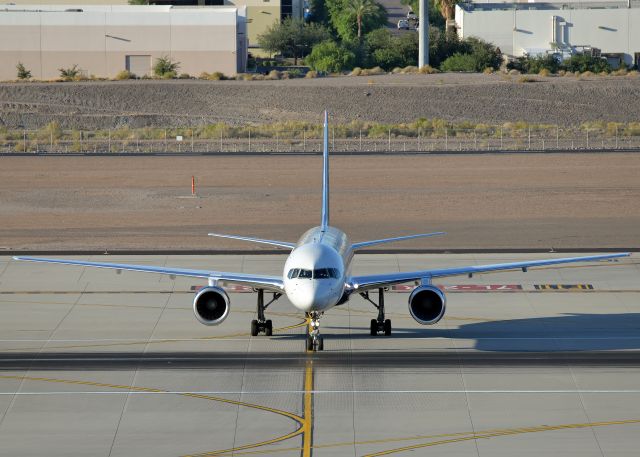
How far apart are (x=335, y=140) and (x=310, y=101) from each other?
70.1 feet

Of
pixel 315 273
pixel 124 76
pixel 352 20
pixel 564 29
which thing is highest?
pixel 352 20

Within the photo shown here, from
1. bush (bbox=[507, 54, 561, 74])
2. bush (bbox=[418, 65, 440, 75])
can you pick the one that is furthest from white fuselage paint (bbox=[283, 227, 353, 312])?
bush (bbox=[507, 54, 561, 74])

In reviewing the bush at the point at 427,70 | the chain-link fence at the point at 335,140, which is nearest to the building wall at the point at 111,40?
the bush at the point at 427,70

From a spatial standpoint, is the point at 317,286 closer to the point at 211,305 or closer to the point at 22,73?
the point at 211,305

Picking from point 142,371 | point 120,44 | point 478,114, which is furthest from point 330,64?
point 142,371

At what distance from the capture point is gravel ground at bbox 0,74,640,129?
119 metres

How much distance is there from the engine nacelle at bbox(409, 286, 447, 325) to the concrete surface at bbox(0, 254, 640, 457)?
122 cm

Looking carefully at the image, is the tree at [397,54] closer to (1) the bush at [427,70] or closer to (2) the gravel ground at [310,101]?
(1) the bush at [427,70]

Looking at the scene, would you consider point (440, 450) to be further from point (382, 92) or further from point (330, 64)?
point (330, 64)

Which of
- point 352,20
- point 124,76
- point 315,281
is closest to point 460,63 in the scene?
point 124,76

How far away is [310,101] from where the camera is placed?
124m

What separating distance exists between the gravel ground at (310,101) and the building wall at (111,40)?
13084 millimetres

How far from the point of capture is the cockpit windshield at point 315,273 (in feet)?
106

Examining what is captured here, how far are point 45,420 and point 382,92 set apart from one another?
10105cm
